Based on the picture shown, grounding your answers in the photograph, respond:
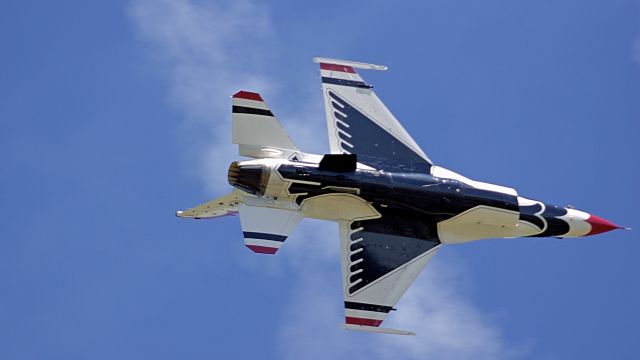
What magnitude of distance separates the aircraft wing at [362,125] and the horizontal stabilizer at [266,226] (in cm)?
372

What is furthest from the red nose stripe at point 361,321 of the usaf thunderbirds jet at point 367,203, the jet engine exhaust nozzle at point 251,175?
the jet engine exhaust nozzle at point 251,175

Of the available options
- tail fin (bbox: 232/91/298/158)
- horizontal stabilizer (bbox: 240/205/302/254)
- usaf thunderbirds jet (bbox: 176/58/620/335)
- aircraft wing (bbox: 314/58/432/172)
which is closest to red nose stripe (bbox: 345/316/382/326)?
usaf thunderbirds jet (bbox: 176/58/620/335)

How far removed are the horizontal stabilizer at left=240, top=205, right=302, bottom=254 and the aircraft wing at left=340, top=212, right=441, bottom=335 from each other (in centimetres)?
236

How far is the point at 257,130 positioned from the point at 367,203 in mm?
4986

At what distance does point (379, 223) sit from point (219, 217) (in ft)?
21.1

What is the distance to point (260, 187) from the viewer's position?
A: 4959 centimetres

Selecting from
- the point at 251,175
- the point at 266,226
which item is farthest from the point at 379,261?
the point at 251,175

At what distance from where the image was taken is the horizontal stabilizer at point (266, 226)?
4903cm

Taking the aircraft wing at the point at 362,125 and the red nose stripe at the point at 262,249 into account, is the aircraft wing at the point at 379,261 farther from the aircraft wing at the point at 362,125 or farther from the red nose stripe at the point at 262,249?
the red nose stripe at the point at 262,249

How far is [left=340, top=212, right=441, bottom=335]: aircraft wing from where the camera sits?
50.3 metres

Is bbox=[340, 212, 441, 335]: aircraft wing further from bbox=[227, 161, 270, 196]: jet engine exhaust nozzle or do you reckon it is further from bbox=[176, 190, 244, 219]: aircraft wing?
bbox=[176, 190, 244, 219]: aircraft wing

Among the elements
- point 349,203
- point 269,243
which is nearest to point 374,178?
point 349,203

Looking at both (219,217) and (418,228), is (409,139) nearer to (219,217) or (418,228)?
(418,228)

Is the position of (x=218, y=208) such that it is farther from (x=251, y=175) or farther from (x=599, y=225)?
(x=599, y=225)
